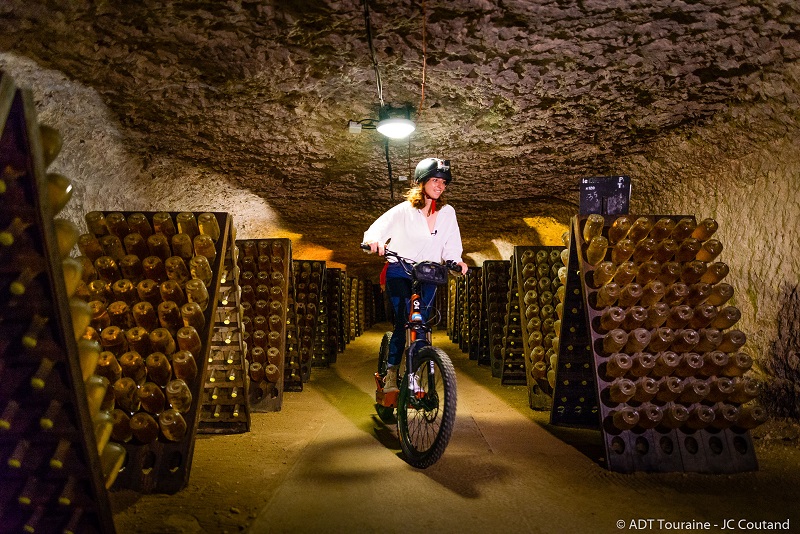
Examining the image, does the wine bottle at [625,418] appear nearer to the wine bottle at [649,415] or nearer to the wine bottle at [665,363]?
the wine bottle at [649,415]

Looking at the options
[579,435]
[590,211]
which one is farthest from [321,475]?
[590,211]

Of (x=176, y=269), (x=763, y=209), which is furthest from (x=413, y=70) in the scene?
(x=763, y=209)

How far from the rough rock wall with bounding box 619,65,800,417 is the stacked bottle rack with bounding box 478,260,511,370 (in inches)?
104

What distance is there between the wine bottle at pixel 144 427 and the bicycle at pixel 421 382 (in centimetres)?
137

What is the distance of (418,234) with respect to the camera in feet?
10.7

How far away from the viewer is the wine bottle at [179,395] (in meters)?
2.57

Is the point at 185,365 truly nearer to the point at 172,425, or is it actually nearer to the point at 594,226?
the point at 172,425

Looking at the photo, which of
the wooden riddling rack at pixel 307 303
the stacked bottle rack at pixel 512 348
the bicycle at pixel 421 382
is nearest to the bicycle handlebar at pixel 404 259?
the bicycle at pixel 421 382

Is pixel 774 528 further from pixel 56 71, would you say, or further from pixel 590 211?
pixel 56 71

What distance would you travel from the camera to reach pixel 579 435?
3453 millimetres

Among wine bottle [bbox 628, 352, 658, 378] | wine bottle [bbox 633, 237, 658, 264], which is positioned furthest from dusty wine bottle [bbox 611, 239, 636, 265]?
wine bottle [bbox 628, 352, 658, 378]

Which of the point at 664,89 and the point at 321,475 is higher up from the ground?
the point at 664,89

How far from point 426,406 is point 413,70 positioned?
2234 millimetres

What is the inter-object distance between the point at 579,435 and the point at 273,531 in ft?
7.64
